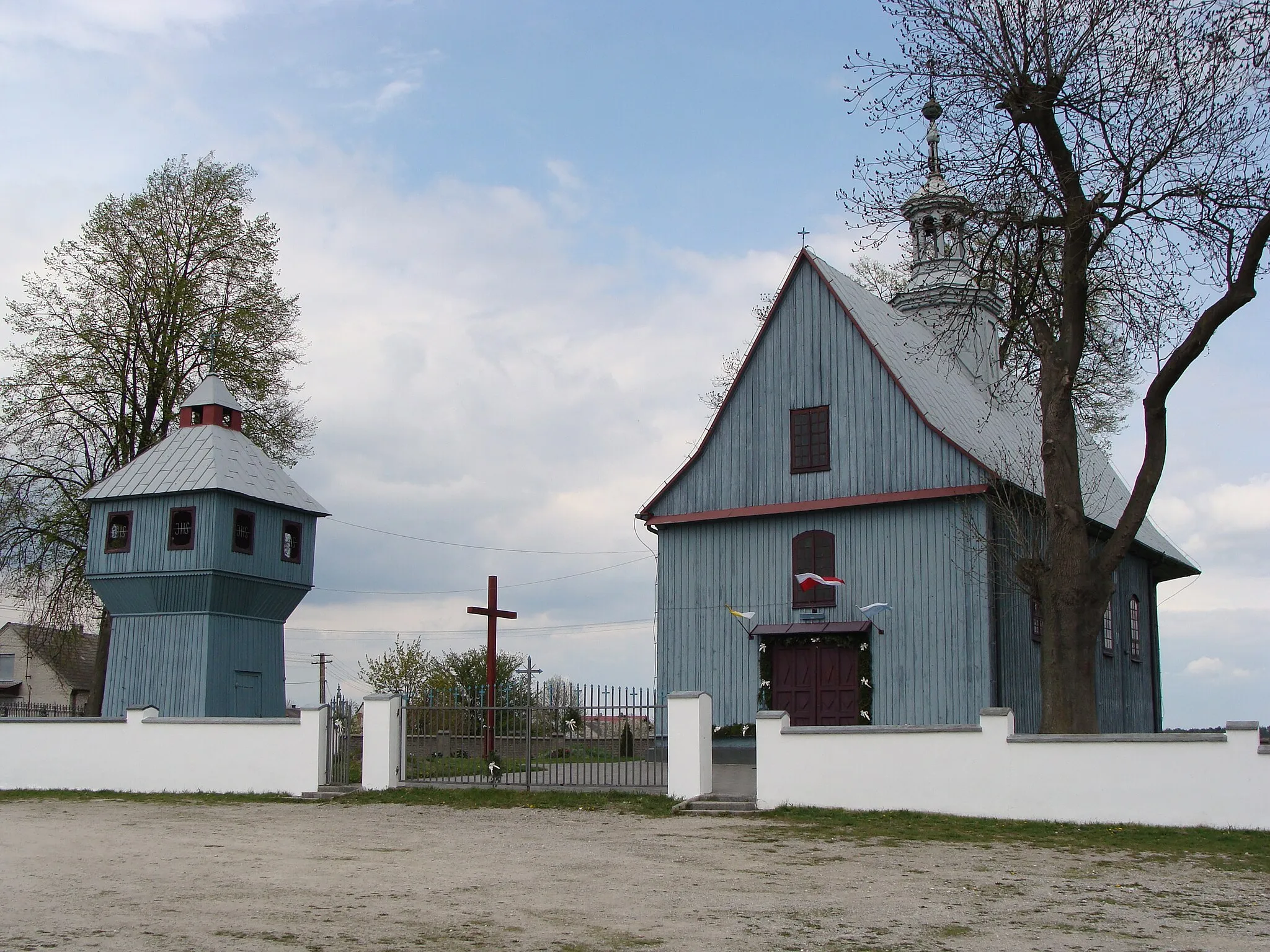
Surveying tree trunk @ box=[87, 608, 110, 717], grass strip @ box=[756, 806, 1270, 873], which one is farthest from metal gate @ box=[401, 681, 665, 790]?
tree trunk @ box=[87, 608, 110, 717]

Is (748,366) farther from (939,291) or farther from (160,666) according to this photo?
(160,666)

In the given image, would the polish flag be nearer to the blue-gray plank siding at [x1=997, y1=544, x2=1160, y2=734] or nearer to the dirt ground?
the blue-gray plank siding at [x1=997, y1=544, x2=1160, y2=734]

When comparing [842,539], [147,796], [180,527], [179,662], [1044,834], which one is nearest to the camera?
[1044,834]

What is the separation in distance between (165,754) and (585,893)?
42.9 ft

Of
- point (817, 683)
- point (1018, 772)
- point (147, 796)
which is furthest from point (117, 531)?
point (1018, 772)

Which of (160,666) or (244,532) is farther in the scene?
(244,532)

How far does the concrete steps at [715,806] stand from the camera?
17.3 metres

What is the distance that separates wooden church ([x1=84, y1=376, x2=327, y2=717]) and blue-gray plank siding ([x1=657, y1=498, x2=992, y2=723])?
8832 mm

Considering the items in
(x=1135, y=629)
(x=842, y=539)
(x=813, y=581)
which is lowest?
(x=1135, y=629)

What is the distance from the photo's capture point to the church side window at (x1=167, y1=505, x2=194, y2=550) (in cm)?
2738

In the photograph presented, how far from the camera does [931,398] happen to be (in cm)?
2606

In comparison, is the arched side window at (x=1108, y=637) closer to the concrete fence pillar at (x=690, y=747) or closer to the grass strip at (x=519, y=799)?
the concrete fence pillar at (x=690, y=747)

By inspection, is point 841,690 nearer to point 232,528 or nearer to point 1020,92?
point 1020,92

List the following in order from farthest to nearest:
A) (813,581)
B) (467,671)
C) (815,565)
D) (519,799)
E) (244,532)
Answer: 1. (467,671)
2. (244,532)
3. (815,565)
4. (813,581)
5. (519,799)
